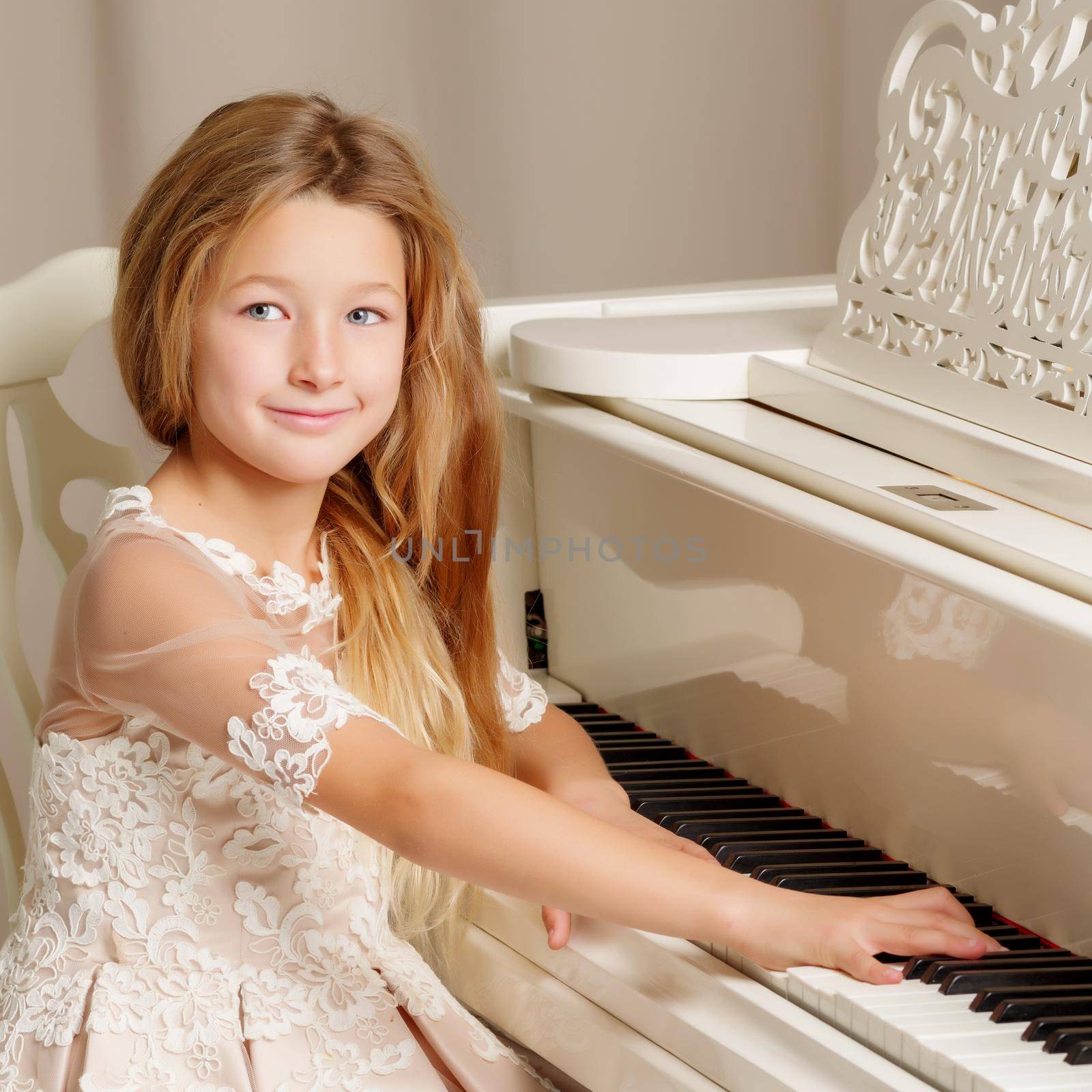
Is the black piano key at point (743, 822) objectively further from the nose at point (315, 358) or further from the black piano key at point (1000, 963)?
the nose at point (315, 358)

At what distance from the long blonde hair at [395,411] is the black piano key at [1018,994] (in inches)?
21.2

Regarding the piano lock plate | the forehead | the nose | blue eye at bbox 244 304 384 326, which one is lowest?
the piano lock plate

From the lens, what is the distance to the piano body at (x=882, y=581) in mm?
1084

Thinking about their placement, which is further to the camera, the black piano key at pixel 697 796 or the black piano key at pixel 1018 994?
the black piano key at pixel 697 796

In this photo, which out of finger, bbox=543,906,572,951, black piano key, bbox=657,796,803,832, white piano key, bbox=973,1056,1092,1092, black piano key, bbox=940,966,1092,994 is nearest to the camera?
white piano key, bbox=973,1056,1092,1092

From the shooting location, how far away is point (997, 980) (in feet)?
3.49

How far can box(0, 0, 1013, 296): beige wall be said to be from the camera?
116 inches

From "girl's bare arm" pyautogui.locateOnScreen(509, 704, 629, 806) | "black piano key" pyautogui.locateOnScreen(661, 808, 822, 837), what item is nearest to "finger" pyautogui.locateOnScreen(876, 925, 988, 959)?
"black piano key" pyautogui.locateOnScreen(661, 808, 822, 837)

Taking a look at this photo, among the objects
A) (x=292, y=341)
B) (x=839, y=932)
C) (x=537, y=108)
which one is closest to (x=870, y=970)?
(x=839, y=932)

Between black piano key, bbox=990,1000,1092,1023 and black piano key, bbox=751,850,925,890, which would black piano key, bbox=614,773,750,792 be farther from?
black piano key, bbox=990,1000,1092,1023

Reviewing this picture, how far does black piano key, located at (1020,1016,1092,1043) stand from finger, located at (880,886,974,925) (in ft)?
0.48

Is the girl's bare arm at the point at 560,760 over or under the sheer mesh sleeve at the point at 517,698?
under

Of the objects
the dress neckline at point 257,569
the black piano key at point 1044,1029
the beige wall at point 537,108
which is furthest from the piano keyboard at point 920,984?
the beige wall at point 537,108

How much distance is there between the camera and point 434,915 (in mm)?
1478
